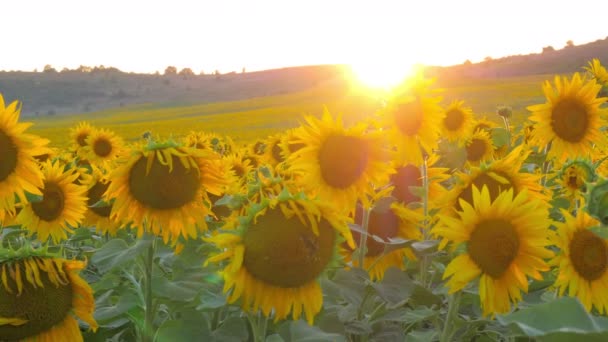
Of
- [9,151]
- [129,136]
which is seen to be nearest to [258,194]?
[9,151]

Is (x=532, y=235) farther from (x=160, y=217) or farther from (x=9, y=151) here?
(x=9, y=151)

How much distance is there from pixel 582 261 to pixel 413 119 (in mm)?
1104

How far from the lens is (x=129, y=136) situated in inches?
1184

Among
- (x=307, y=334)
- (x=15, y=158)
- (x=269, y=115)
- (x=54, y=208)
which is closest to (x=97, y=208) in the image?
(x=54, y=208)

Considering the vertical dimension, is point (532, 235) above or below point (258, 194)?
below

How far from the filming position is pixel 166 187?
2.53 m

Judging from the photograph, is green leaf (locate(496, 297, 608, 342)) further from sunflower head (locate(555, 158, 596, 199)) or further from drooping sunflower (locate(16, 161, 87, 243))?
drooping sunflower (locate(16, 161, 87, 243))

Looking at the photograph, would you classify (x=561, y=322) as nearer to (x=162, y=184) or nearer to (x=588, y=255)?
(x=588, y=255)

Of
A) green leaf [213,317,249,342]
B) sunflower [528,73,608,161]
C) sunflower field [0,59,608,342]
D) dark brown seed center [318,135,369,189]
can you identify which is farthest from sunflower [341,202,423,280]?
sunflower [528,73,608,161]

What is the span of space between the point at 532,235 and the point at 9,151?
241 centimetres

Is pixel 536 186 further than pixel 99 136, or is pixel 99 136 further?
pixel 99 136

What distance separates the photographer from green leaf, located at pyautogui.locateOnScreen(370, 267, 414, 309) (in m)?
2.41

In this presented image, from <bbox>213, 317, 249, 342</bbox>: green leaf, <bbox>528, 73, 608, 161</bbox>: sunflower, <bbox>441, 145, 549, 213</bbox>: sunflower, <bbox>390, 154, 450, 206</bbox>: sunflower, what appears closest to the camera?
<bbox>213, 317, 249, 342</bbox>: green leaf

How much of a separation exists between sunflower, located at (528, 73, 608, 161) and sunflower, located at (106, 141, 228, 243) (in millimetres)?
2698
